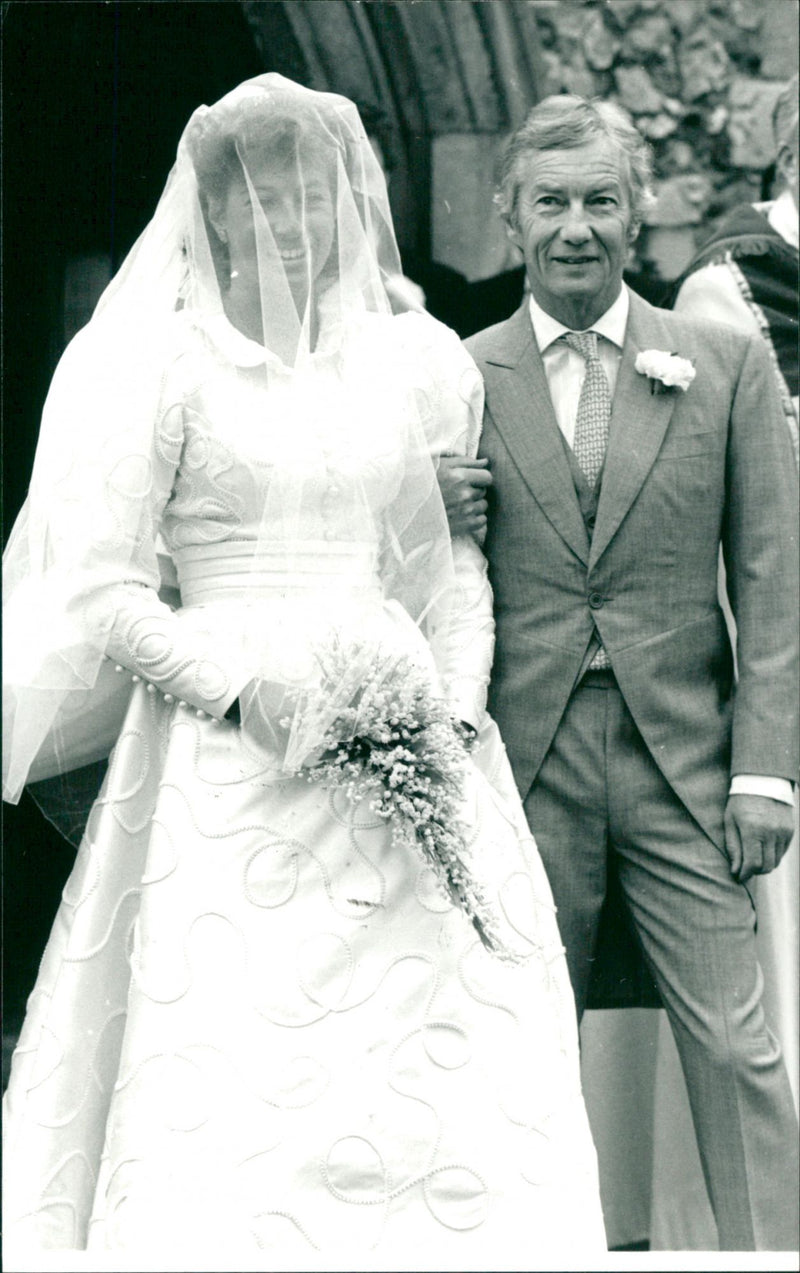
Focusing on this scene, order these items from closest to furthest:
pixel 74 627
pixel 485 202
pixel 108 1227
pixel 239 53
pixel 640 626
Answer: pixel 108 1227 → pixel 74 627 → pixel 640 626 → pixel 239 53 → pixel 485 202

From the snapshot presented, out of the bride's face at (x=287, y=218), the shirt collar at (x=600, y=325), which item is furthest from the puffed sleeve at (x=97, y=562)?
the shirt collar at (x=600, y=325)

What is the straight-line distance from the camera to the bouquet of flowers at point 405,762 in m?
2.48

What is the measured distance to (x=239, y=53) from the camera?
11.0ft

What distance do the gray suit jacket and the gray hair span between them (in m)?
0.32

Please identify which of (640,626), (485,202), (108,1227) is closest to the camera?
(108,1227)

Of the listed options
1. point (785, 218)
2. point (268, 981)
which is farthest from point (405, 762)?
point (785, 218)

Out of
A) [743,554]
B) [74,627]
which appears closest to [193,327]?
[74,627]

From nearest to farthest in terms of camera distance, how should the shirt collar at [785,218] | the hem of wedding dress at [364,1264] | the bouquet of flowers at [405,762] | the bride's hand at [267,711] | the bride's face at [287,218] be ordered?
the hem of wedding dress at [364,1264], the bouquet of flowers at [405,762], the bride's hand at [267,711], the bride's face at [287,218], the shirt collar at [785,218]

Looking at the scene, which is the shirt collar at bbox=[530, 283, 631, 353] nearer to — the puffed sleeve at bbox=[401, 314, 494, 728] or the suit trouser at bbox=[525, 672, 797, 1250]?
the puffed sleeve at bbox=[401, 314, 494, 728]

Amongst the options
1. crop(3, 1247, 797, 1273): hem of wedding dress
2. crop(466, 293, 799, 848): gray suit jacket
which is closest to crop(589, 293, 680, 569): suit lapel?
crop(466, 293, 799, 848): gray suit jacket

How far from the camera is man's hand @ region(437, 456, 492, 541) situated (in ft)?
9.77

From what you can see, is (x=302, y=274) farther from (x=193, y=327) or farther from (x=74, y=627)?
(x=74, y=627)

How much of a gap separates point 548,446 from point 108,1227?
1.57m

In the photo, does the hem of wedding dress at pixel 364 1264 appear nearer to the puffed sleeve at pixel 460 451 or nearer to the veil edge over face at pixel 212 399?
the veil edge over face at pixel 212 399
